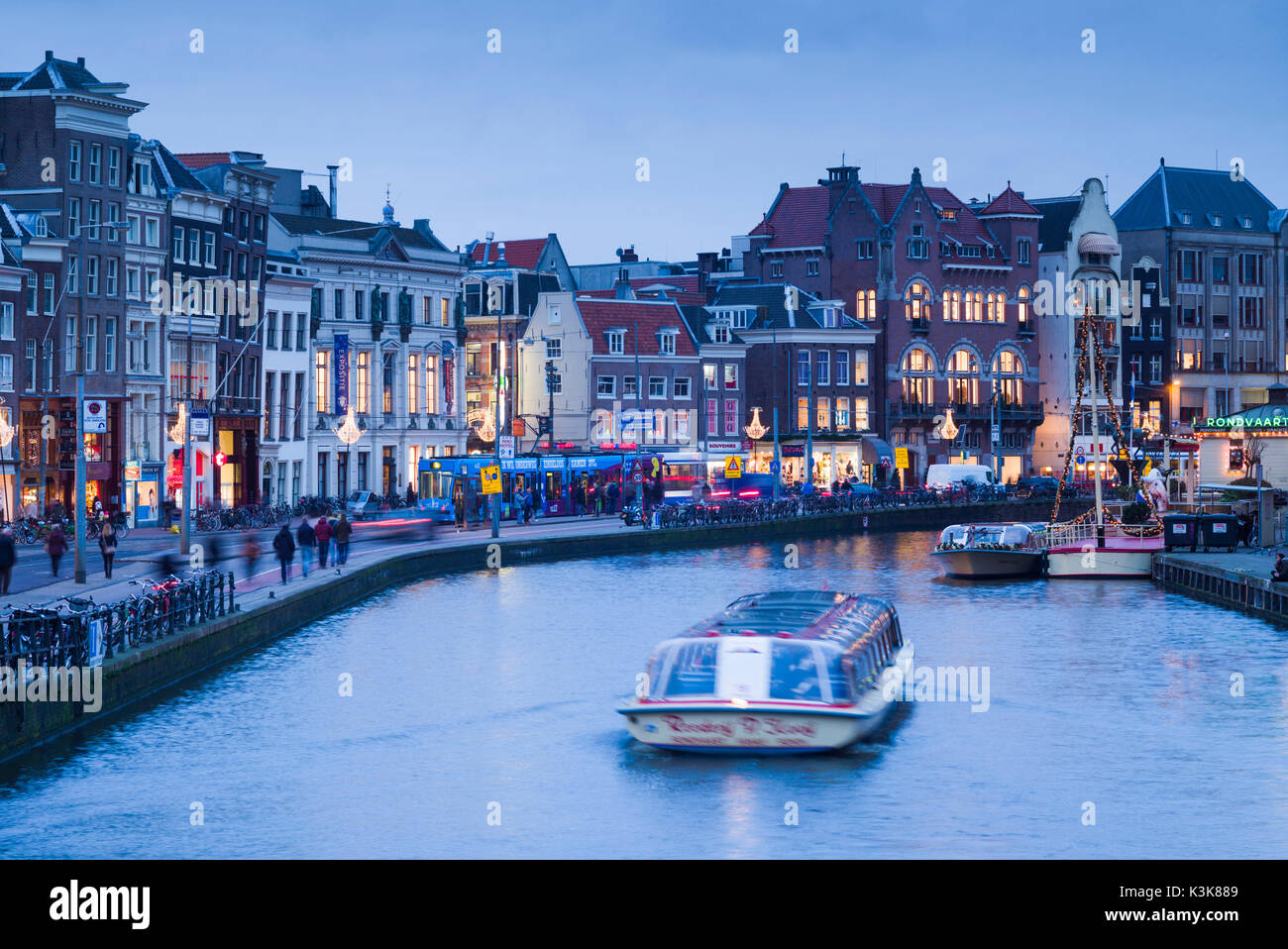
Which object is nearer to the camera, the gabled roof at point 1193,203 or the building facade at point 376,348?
the building facade at point 376,348

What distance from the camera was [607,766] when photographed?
38656 mm

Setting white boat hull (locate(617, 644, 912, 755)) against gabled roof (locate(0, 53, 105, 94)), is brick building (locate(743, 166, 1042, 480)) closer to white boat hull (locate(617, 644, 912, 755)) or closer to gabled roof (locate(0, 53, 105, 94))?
gabled roof (locate(0, 53, 105, 94))

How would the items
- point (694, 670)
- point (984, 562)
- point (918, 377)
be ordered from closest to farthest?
1. point (694, 670)
2. point (984, 562)
3. point (918, 377)

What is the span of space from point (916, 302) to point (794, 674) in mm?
116125

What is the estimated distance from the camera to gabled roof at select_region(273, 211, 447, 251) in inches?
4547

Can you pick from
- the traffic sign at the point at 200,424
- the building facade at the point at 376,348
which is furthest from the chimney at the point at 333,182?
the traffic sign at the point at 200,424

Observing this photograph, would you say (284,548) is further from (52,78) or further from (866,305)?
(866,305)

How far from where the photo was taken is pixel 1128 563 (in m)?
82.9

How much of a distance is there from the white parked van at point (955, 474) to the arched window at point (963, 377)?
1405 centimetres

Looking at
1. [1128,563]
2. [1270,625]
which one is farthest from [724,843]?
[1128,563]

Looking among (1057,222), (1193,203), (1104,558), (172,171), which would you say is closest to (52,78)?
(172,171)

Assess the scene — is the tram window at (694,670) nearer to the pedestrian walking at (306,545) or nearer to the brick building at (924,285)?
the pedestrian walking at (306,545)

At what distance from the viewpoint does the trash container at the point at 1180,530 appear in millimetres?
82250

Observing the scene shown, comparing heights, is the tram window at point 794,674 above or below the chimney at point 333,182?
below
